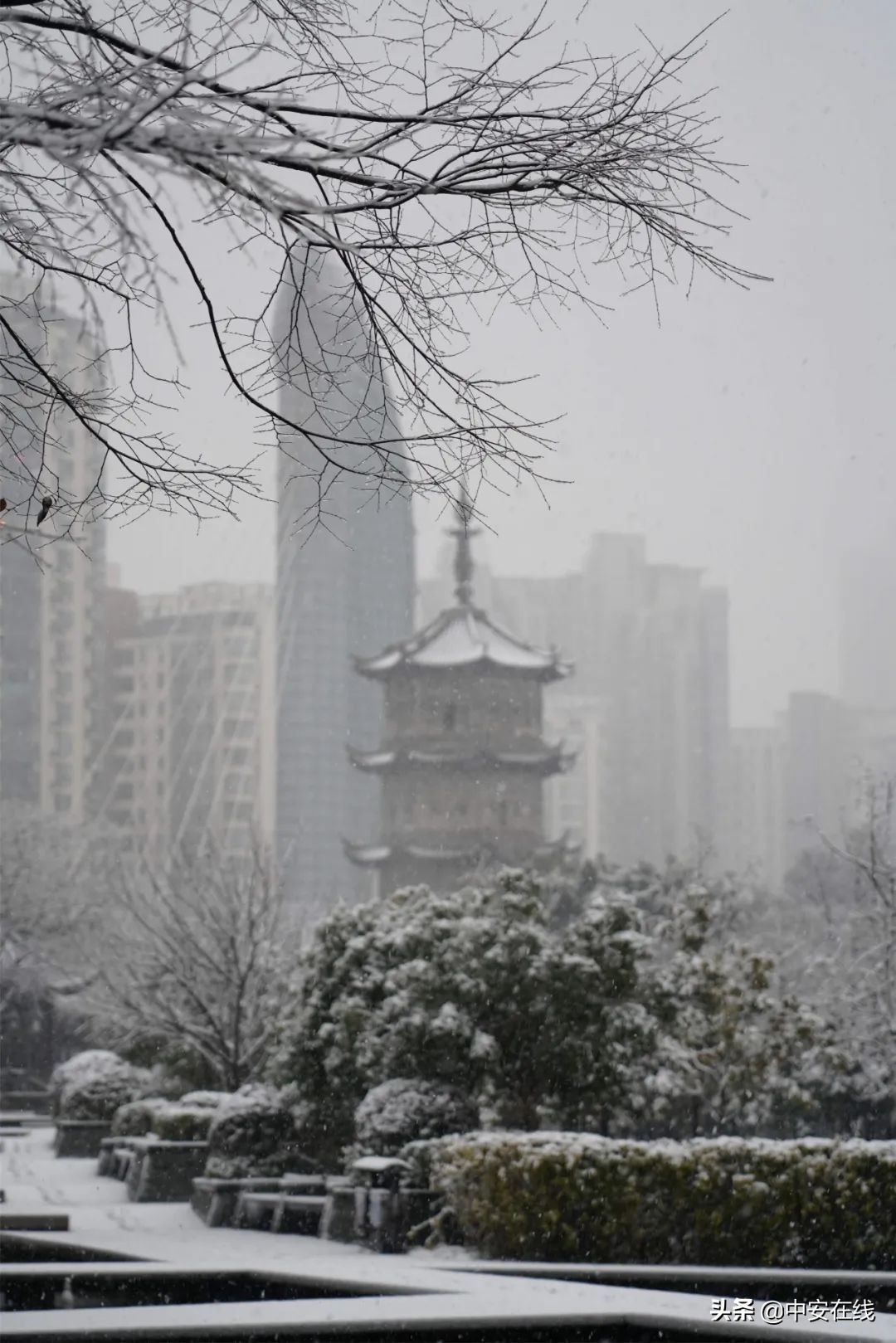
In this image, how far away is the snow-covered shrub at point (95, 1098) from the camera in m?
18.5

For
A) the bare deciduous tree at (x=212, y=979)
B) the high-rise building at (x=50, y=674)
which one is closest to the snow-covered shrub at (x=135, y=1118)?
the bare deciduous tree at (x=212, y=979)

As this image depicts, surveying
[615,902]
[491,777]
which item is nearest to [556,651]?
[491,777]

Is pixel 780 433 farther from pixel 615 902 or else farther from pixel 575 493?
pixel 615 902

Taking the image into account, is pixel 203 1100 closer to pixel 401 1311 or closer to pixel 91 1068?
pixel 91 1068

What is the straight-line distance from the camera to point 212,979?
1692 cm

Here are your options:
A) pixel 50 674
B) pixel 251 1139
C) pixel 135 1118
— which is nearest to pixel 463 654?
pixel 135 1118

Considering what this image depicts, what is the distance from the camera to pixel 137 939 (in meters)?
19.6

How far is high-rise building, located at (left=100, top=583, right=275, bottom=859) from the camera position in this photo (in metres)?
87.6

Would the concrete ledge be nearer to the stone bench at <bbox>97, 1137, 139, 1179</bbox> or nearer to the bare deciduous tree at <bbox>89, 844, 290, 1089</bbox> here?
the stone bench at <bbox>97, 1137, 139, 1179</bbox>

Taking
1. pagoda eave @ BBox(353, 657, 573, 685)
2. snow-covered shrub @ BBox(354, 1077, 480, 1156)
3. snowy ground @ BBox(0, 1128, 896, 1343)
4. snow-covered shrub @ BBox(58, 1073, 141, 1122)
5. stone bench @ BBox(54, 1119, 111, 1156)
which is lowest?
stone bench @ BBox(54, 1119, 111, 1156)

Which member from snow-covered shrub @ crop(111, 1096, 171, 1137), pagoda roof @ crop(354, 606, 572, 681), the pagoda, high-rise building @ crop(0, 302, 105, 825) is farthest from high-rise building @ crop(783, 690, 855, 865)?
snow-covered shrub @ crop(111, 1096, 171, 1137)

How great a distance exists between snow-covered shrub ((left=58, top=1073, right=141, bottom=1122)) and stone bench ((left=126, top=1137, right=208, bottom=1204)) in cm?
491

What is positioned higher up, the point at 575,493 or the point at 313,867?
the point at 575,493

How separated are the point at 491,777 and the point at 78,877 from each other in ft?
32.2
